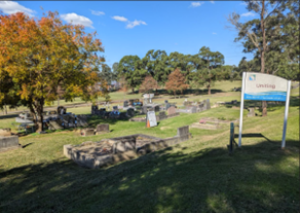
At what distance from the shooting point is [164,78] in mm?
59406

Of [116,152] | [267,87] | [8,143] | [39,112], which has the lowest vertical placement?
[116,152]

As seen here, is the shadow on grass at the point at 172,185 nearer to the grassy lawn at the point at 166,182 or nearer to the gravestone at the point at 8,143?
the grassy lawn at the point at 166,182

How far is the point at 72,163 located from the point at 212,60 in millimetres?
60273

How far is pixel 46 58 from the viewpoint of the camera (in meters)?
9.11

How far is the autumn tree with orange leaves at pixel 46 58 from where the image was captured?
754 centimetres

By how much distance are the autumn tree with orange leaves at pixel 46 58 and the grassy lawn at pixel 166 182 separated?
357 centimetres

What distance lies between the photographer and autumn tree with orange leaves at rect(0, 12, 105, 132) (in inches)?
297

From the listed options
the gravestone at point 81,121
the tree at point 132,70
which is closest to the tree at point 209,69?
the tree at point 132,70

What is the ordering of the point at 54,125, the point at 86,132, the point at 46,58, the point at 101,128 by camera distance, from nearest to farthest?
the point at 46,58 → the point at 86,132 → the point at 101,128 → the point at 54,125

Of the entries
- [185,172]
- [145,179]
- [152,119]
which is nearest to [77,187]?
[145,179]

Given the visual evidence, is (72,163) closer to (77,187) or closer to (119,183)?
(77,187)

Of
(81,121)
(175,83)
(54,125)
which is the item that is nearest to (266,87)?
(81,121)

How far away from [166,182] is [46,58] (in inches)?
319

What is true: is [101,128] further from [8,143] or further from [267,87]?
[267,87]
